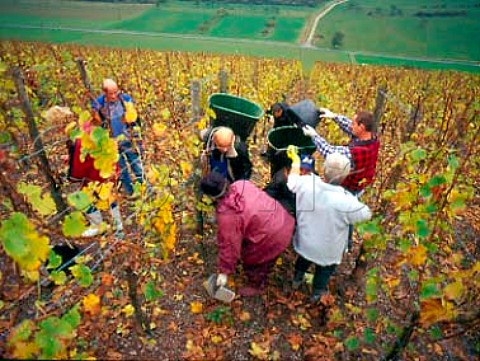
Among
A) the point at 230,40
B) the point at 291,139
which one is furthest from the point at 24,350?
the point at 230,40

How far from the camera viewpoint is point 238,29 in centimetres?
4353

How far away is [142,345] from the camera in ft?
8.72

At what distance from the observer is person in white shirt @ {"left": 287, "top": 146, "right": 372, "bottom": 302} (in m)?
2.43

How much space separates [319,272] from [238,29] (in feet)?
150

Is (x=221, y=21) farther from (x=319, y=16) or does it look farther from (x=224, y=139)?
(x=224, y=139)

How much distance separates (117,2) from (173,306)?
55.8m

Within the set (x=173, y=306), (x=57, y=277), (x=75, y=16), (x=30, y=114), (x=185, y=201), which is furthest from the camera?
(x=75, y=16)

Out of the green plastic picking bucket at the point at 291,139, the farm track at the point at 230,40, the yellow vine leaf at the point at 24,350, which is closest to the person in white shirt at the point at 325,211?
the green plastic picking bucket at the point at 291,139

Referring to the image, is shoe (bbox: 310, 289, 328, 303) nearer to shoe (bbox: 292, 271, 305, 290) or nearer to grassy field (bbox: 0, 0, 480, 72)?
shoe (bbox: 292, 271, 305, 290)

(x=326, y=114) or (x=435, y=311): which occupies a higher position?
(x=326, y=114)

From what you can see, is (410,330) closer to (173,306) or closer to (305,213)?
(305,213)

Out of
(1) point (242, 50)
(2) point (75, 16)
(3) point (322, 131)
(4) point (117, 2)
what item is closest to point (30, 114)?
(3) point (322, 131)

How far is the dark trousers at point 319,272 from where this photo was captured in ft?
9.07

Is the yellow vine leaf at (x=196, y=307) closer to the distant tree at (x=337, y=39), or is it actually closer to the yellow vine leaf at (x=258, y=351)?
the yellow vine leaf at (x=258, y=351)
